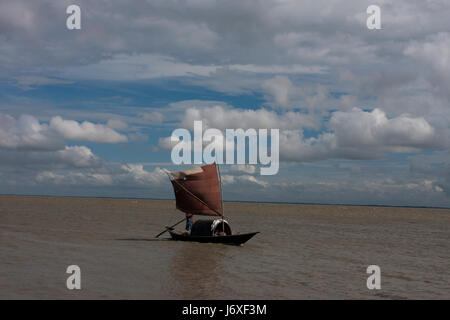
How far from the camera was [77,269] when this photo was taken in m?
17.3

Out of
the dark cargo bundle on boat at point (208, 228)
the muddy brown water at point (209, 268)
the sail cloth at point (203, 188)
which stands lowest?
the muddy brown water at point (209, 268)

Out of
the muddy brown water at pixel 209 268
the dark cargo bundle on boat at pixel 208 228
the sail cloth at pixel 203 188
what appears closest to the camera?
the muddy brown water at pixel 209 268

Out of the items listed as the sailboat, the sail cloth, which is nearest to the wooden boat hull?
the sailboat

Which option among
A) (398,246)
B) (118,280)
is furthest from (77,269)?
(398,246)

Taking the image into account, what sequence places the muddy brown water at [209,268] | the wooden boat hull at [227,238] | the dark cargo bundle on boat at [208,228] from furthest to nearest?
the dark cargo bundle on boat at [208,228]
the wooden boat hull at [227,238]
the muddy brown water at [209,268]

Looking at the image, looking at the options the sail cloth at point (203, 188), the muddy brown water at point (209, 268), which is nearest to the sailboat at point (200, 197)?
the sail cloth at point (203, 188)

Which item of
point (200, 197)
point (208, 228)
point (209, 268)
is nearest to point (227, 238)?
point (208, 228)

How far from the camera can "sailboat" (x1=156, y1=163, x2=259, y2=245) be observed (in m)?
29.2

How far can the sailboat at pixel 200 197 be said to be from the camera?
29.2 metres

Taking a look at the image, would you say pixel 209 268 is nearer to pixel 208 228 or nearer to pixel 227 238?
pixel 227 238

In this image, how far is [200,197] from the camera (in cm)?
3055

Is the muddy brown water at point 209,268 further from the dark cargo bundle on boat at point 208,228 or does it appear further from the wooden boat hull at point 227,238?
the dark cargo bundle on boat at point 208,228

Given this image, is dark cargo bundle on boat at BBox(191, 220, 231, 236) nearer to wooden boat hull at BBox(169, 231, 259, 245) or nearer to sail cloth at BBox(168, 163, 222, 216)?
wooden boat hull at BBox(169, 231, 259, 245)

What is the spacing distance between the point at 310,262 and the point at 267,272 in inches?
171
